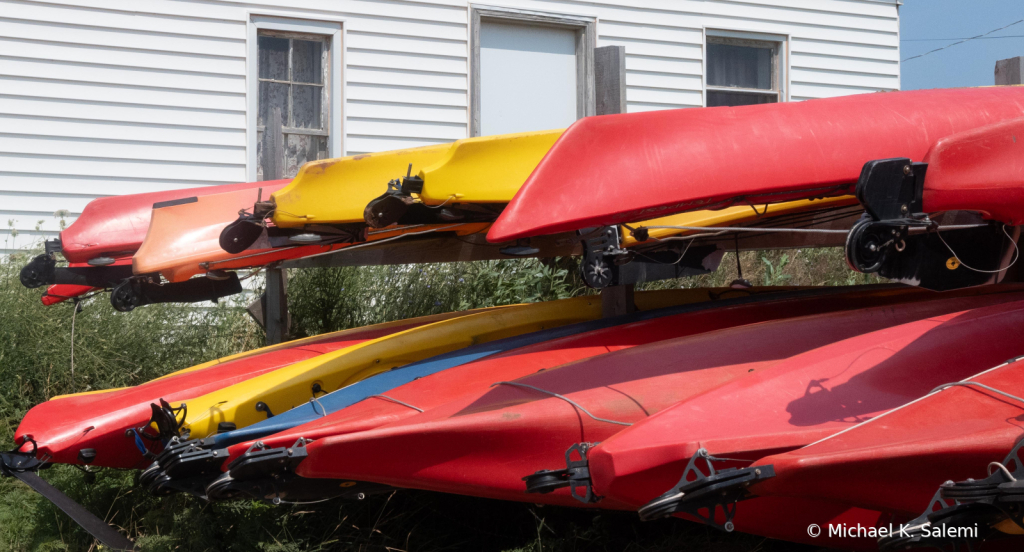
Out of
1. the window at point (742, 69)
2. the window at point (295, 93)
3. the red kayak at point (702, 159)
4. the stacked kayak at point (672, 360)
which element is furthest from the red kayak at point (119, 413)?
the window at point (742, 69)

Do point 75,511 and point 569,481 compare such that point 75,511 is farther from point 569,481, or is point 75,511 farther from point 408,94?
point 408,94

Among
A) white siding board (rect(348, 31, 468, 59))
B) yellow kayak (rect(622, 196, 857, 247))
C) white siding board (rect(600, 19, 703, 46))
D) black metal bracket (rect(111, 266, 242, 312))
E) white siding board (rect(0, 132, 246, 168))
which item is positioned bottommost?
black metal bracket (rect(111, 266, 242, 312))

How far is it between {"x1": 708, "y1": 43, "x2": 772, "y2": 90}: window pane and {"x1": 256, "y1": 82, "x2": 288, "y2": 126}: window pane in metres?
4.35

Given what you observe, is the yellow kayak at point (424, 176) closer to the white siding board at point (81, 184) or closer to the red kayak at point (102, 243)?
the red kayak at point (102, 243)

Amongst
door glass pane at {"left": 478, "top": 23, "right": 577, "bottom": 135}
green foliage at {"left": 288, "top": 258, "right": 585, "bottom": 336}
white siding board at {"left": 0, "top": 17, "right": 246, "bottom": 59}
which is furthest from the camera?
door glass pane at {"left": 478, "top": 23, "right": 577, "bottom": 135}

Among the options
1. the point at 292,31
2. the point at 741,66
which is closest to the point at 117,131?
the point at 292,31

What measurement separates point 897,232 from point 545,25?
627cm

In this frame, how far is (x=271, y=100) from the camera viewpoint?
289 inches

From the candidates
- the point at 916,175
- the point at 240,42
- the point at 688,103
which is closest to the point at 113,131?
the point at 240,42

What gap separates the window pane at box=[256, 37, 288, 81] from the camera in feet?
23.9

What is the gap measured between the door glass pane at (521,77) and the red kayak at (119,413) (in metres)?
3.84

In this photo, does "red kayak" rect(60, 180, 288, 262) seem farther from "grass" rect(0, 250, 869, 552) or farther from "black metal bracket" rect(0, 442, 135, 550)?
"black metal bracket" rect(0, 442, 135, 550)

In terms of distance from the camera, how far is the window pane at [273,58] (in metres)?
7.29

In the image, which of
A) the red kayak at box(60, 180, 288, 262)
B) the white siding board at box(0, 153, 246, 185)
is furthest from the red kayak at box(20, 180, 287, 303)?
the white siding board at box(0, 153, 246, 185)
